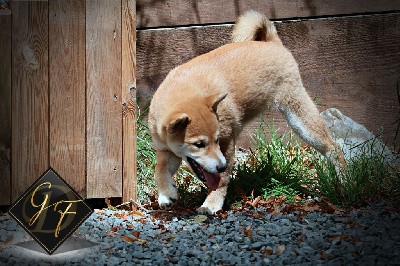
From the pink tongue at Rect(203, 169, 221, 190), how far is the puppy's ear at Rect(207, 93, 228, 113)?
458mm

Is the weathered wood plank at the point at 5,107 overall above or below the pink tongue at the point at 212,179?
above

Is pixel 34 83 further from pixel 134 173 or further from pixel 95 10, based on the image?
pixel 134 173

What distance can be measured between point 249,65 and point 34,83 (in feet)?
5.15

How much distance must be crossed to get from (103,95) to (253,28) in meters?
1.52

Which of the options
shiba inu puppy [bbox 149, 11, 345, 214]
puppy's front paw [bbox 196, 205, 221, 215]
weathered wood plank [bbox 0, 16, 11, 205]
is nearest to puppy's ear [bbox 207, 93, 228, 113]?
shiba inu puppy [bbox 149, 11, 345, 214]

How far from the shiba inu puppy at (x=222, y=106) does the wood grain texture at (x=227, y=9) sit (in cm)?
62

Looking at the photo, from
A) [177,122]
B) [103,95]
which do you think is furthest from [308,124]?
[103,95]

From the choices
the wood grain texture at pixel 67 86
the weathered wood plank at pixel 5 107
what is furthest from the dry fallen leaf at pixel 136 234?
the weathered wood plank at pixel 5 107

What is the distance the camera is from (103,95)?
4.39 m

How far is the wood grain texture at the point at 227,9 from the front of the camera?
230 inches

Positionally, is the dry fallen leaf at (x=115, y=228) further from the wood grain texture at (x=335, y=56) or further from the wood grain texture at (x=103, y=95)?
the wood grain texture at (x=335, y=56)

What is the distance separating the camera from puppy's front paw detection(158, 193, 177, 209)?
454 centimetres

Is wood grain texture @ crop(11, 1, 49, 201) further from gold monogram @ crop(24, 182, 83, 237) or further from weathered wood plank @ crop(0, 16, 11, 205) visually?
gold monogram @ crop(24, 182, 83, 237)

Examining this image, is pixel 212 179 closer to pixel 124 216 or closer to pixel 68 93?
pixel 124 216
